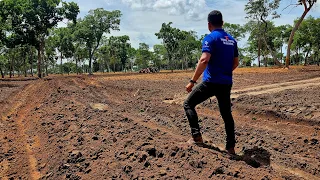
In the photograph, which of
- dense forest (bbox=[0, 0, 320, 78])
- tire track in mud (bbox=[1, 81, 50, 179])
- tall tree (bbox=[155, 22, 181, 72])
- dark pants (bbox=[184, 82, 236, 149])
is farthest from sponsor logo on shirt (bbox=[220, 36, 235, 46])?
tall tree (bbox=[155, 22, 181, 72])

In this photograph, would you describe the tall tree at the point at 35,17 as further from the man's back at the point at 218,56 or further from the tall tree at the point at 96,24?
the man's back at the point at 218,56

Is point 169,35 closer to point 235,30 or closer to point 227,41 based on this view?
point 235,30

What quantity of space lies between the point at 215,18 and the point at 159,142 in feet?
6.80

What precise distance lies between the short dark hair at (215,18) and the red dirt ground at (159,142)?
5.94 feet

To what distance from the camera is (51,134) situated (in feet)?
22.6

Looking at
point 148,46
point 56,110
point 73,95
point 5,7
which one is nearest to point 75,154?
point 56,110

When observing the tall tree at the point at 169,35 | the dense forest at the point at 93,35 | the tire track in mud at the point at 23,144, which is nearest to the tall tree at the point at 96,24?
the dense forest at the point at 93,35

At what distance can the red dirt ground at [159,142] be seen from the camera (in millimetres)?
4109

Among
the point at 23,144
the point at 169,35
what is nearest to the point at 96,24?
the point at 169,35

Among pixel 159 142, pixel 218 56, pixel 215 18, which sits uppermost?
pixel 215 18

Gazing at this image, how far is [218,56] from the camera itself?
4.41 m

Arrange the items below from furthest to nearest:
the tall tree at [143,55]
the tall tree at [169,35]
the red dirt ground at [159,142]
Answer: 1. the tall tree at [143,55]
2. the tall tree at [169,35]
3. the red dirt ground at [159,142]

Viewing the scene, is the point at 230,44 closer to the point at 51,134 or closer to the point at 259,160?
the point at 259,160

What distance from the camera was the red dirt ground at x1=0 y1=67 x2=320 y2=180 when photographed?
4109mm
